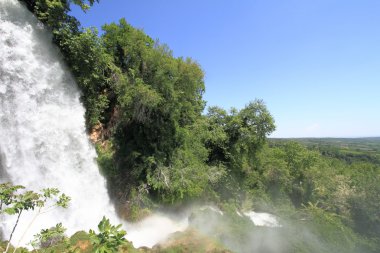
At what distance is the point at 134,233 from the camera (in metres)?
17.6

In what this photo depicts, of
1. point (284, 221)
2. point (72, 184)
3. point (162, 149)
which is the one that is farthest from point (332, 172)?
point (72, 184)

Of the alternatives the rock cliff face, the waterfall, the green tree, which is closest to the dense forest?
the rock cliff face

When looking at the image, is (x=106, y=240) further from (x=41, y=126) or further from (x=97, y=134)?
(x=97, y=134)

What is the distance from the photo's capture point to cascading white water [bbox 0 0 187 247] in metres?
12.4

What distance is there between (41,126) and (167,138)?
349 inches

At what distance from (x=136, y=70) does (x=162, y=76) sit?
6.37 feet

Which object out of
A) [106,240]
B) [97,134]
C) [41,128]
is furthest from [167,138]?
[106,240]

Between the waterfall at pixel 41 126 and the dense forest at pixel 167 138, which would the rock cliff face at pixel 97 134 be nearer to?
the dense forest at pixel 167 138

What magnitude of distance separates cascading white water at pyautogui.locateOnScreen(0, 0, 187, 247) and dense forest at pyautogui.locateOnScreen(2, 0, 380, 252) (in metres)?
1.15

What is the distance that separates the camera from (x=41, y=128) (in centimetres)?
1340

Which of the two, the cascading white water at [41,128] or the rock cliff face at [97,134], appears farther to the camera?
the rock cliff face at [97,134]

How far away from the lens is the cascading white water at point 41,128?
489 inches

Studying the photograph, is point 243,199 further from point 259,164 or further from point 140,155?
point 140,155

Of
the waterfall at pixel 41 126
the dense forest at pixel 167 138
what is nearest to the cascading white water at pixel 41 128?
the waterfall at pixel 41 126
